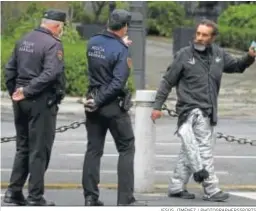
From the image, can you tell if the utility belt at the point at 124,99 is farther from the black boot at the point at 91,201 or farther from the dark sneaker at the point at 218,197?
the dark sneaker at the point at 218,197

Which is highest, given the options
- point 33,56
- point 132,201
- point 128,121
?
point 33,56

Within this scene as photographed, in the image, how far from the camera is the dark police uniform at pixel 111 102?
7.85m

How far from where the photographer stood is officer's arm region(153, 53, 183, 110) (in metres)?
8.34

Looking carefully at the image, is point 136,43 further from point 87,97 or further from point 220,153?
point 87,97

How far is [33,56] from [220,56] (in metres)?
1.77

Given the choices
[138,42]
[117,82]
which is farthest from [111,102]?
[138,42]

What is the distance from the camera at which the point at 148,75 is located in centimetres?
2420

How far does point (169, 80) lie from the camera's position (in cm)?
838

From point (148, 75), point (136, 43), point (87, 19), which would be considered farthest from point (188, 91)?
point (87, 19)

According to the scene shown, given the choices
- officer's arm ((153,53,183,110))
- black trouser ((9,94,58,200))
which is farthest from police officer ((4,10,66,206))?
officer's arm ((153,53,183,110))

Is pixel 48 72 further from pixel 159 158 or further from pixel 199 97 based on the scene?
pixel 159 158

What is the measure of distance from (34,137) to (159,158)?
3.77 m

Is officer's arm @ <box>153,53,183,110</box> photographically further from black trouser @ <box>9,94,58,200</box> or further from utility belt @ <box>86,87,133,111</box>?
black trouser @ <box>9,94,58,200</box>

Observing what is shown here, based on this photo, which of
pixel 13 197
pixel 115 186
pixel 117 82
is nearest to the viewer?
pixel 117 82
